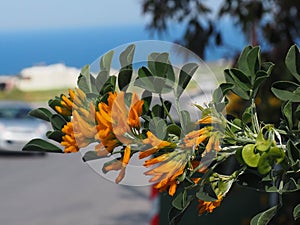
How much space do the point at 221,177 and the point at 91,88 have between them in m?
0.16

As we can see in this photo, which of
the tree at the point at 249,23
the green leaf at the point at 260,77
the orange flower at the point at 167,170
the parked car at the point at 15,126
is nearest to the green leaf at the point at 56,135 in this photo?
the orange flower at the point at 167,170

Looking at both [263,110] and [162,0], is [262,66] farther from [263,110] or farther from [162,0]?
[162,0]

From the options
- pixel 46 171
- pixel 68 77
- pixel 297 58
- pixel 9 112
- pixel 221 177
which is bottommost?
pixel 221 177

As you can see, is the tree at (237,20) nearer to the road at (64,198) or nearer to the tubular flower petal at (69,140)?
the road at (64,198)

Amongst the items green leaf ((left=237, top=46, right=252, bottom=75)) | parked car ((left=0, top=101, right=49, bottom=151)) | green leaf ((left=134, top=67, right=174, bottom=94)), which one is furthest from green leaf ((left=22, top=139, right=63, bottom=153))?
parked car ((left=0, top=101, right=49, bottom=151))

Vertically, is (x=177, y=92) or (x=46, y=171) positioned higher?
(x=46, y=171)

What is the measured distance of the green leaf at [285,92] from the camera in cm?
66

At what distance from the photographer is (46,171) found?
8680 millimetres

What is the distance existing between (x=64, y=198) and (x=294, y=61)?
6541 mm

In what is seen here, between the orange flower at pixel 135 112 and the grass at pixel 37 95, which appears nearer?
the orange flower at pixel 135 112

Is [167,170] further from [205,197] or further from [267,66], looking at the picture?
[267,66]

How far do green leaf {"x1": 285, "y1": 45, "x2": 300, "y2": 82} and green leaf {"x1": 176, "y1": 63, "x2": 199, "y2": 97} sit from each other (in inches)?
3.7

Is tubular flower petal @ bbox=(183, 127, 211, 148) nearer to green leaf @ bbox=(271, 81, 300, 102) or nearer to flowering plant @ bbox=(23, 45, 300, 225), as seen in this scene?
flowering plant @ bbox=(23, 45, 300, 225)

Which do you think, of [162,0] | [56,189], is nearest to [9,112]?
[56,189]
